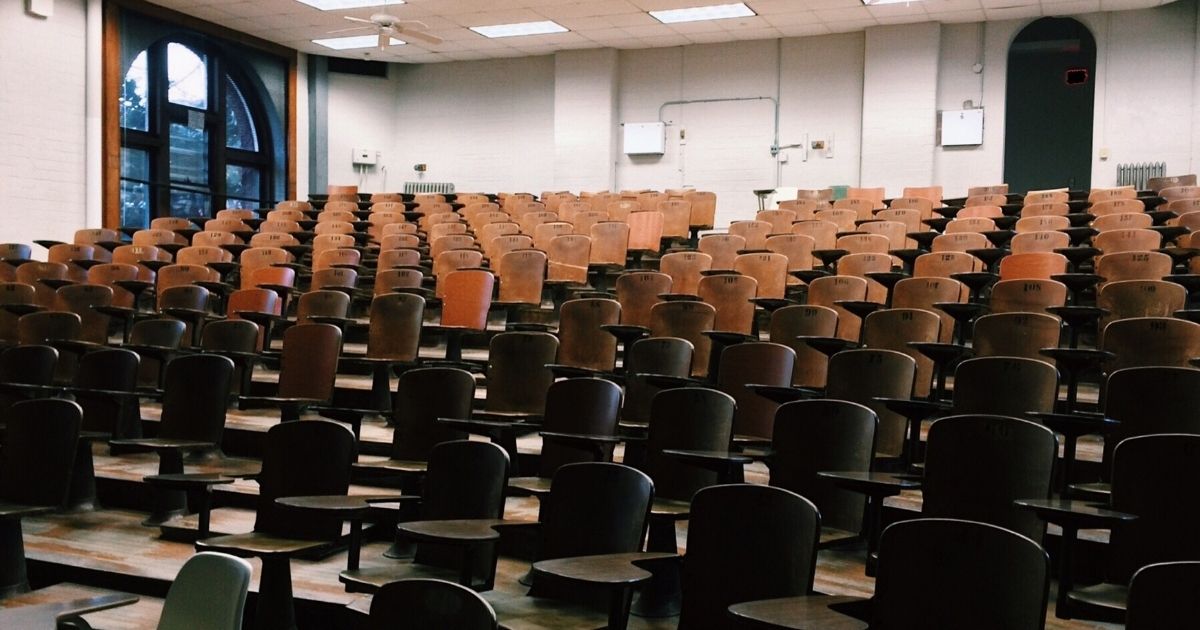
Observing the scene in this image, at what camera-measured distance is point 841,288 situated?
470 centimetres

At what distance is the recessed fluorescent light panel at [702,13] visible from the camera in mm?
9781

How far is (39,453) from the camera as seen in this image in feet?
12.0

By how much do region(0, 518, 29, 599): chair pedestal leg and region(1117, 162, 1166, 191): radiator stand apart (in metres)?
9.30

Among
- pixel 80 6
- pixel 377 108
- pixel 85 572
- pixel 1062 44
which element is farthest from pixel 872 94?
pixel 85 572

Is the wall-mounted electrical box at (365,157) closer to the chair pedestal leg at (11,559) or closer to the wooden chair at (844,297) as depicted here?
the wooden chair at (844,297)

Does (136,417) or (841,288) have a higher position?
(841,288)

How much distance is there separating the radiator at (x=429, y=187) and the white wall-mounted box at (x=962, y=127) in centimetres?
578

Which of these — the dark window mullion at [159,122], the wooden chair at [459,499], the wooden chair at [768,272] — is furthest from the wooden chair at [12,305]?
the dark window mullion at [159,122]

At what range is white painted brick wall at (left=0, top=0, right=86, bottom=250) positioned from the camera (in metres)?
8.61

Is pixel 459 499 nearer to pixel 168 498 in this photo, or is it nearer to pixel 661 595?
pixel 661 595

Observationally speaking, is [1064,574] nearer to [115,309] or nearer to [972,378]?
[972,378]

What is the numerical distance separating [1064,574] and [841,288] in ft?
7.81

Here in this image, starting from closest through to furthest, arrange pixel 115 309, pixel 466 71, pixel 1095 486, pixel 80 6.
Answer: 1. pixel 1095 486
2. pixel 115 309
3. pixel 80 6
4. pixel 466 71

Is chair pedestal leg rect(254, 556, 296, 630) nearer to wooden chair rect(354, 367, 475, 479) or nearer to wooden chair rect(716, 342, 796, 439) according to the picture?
wooden chair rect(354, 367, 475, 479)
